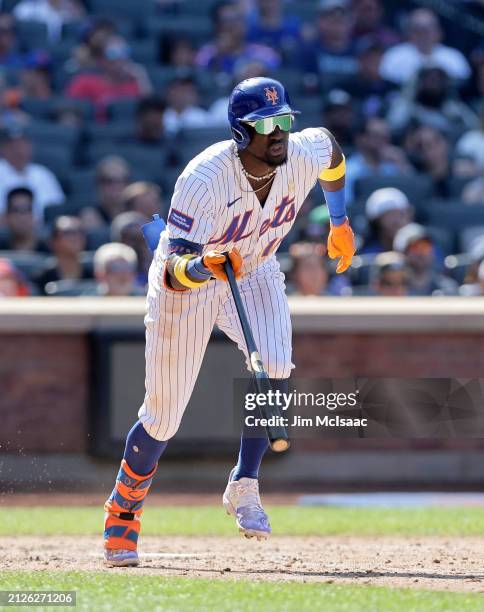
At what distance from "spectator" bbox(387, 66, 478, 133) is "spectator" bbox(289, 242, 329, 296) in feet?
11.4

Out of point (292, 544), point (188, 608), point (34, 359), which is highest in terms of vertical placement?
point (34, 359)

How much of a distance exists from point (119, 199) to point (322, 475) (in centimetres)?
294

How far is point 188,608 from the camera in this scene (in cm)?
405

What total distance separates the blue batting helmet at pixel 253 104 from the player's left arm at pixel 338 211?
694 mm

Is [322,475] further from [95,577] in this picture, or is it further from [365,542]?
[95,577]

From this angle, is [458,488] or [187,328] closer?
[187,328]

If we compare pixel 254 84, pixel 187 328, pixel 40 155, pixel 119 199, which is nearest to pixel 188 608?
pixel 187 328

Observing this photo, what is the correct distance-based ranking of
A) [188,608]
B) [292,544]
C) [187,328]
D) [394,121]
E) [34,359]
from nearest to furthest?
[188,608] < [187,328] < [292,544] < [34,359] < [394,121]

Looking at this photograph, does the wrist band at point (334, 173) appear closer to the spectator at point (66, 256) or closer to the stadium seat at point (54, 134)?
the spectator at point (66, 256)

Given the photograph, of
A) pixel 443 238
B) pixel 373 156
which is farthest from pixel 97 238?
pixel 443 238

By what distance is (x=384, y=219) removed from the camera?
9828 mm

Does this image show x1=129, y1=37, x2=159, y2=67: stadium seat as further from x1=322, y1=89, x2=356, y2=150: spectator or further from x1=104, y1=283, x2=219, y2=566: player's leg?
x1=104, y1=283, x2=219, y2=566: player's leg

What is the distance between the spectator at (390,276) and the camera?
925 cm

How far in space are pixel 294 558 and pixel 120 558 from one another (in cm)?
83
